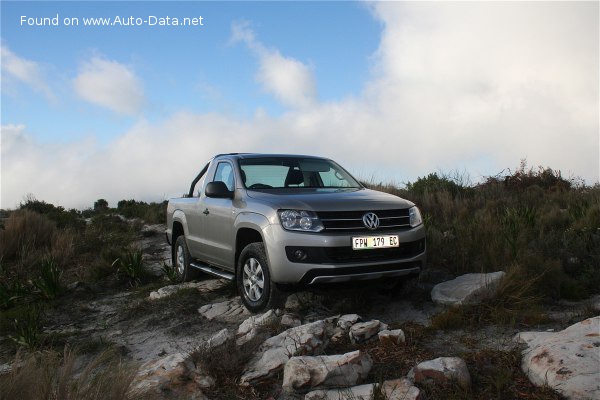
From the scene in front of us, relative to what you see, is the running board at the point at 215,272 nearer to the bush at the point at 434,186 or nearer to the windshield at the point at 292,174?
the windshield at the point at 292,174

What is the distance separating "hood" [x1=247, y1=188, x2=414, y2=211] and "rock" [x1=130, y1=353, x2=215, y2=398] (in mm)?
1883

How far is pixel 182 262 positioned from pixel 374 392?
17.6ft

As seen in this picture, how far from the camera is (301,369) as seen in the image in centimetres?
411

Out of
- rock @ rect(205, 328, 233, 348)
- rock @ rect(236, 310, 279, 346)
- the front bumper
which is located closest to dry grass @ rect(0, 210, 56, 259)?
rock @ rect(236, 310, 279, 346)

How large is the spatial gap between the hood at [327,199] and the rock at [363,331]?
3.94 ft

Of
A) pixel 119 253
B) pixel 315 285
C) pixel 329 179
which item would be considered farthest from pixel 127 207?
pixel 315 285

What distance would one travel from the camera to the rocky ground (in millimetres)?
3992

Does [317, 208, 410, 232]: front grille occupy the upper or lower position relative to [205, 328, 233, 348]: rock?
upper

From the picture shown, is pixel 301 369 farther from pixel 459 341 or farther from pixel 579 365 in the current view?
pixel 579 365

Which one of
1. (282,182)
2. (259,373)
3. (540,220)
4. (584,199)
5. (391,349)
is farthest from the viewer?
(584,199)

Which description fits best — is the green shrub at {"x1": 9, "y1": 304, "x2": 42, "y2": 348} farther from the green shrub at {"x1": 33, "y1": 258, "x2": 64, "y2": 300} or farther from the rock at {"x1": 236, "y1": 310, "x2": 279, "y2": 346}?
the rock at {"x1": 236, "y1": 310, "x2": 279, "y2": 346}

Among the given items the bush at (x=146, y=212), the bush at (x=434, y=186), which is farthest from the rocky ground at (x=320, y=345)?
the bush at (x=146, y=212)

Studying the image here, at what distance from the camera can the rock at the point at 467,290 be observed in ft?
19.2

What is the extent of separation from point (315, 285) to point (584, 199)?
8985mm
